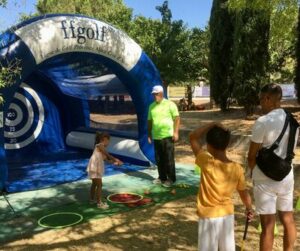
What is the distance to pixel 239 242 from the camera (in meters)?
4.67

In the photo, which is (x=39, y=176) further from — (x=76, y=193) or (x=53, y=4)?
(x=53, y=4)

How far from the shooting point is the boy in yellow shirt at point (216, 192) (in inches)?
125

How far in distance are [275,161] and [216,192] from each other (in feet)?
2.23

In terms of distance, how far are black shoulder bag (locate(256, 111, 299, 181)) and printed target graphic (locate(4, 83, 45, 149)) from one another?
24.8 feet

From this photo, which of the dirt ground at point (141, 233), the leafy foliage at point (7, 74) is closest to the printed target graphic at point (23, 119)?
the leafy foliage at point (7, 74)

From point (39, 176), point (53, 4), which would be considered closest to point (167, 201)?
point (39, 176)

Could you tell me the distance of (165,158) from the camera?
7117 millimetres

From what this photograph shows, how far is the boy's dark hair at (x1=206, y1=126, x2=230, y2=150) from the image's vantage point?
3123 millimetres

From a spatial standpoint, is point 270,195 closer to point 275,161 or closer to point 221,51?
point 275,161

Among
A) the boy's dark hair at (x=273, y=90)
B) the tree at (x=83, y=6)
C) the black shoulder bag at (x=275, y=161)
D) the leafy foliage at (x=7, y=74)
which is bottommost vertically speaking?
the black shoulder bag at (x=275, y=161)

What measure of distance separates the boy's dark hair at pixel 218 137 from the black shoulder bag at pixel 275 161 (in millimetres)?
578

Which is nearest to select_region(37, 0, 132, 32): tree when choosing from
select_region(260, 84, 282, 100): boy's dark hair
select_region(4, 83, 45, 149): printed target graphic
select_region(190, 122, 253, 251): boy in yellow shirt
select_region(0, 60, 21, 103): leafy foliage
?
select_region(4, 83, 45, 149): printed target graphic

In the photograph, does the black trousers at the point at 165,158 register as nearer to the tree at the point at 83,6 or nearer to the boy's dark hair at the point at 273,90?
the boy's dark hair at the point at 273,90

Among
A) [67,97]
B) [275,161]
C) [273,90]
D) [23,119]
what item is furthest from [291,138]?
[67,97]
